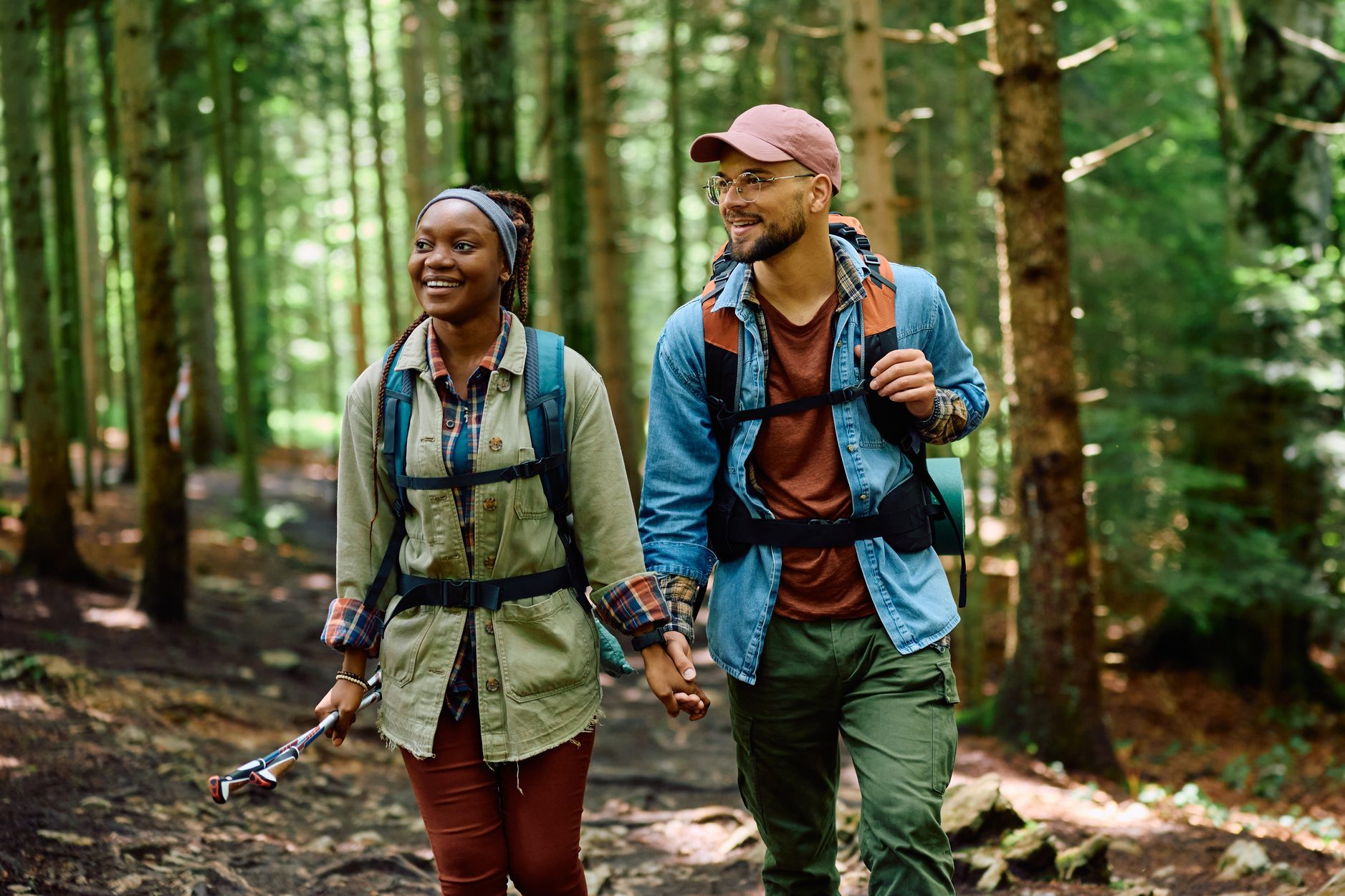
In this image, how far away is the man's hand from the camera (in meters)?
3.30

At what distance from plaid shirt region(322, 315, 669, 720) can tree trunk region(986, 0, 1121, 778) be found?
553 centimetres

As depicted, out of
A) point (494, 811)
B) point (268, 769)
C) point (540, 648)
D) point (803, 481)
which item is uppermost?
point (803, 481)

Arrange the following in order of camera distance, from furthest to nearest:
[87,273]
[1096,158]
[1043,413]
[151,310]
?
A: [87,273]
[151,310]
[1043,413]
[1096,158]

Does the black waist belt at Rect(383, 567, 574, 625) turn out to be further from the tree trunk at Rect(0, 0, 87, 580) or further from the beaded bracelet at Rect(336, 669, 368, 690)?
the tree trunk at Rect(0, 0, 87, 580)

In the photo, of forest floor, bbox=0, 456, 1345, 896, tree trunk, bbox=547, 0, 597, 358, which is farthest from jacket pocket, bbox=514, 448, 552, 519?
tree trunk, bbox=547, 0, 597, 358

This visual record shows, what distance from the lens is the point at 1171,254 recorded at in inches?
548

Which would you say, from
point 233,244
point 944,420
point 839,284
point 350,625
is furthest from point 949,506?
point 233,244

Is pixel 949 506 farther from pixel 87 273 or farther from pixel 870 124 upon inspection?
pixel 87 273

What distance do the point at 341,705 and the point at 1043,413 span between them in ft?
19.9

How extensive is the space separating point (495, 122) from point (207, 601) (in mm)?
5681

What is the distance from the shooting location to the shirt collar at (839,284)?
3547 mm

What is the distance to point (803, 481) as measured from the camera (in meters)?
3.52

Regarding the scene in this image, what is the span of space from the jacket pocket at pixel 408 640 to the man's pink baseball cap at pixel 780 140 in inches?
60.4

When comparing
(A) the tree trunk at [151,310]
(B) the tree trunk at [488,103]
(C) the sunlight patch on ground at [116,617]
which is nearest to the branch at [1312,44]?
(B) the tree trunk at [488,103]
